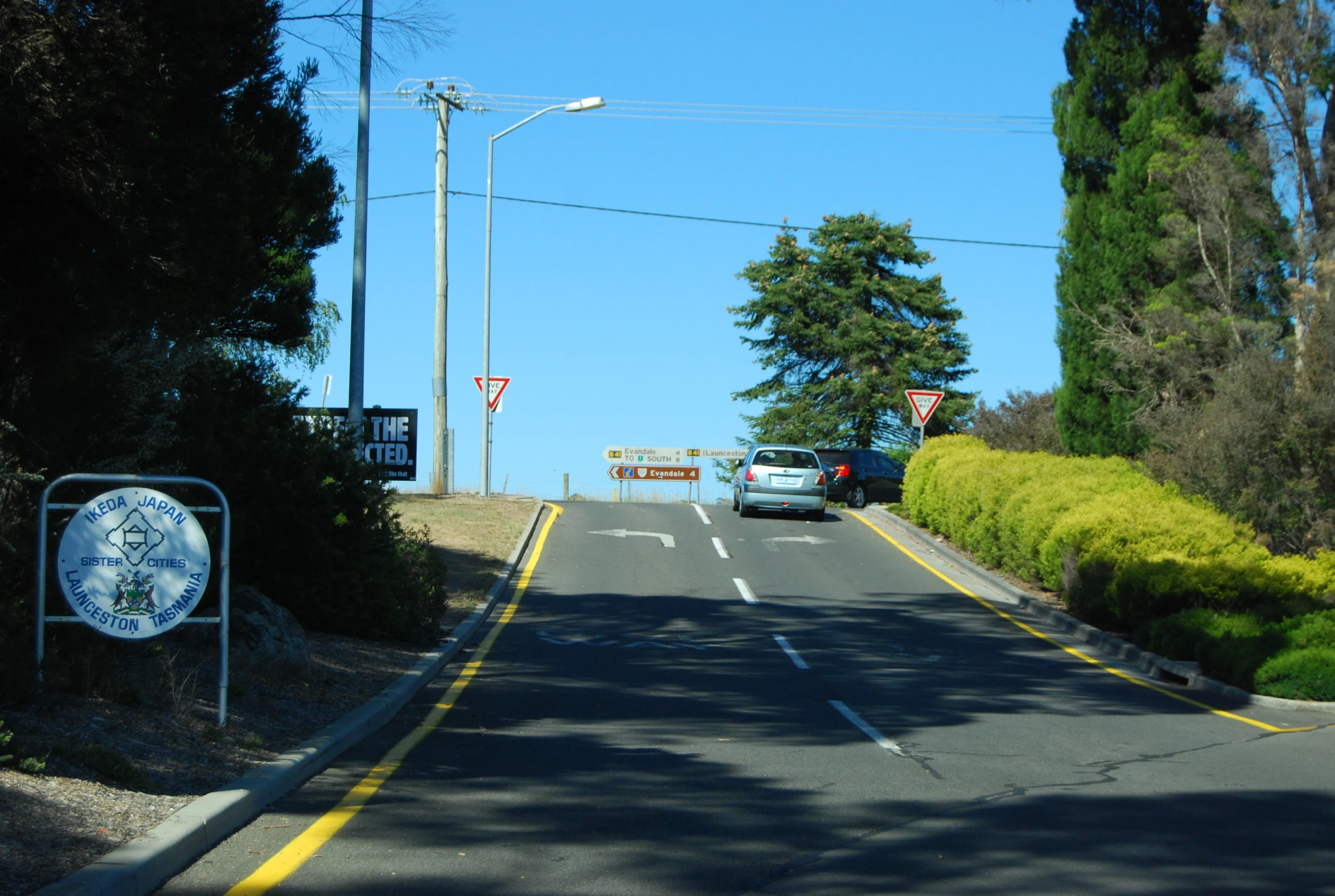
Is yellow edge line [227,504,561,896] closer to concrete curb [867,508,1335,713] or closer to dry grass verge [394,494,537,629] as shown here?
dry grass verge [394,494,537,629]

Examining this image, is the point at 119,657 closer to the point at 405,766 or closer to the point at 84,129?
the point at 405,766

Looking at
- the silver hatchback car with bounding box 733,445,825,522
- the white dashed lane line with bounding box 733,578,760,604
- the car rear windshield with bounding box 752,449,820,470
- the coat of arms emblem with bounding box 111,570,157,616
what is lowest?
the white dashed lane line with bounding box 733,578,760,604

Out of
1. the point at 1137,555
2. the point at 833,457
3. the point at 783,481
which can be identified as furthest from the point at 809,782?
the point at 833,457

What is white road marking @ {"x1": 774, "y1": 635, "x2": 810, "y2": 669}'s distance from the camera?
1265 centimetres

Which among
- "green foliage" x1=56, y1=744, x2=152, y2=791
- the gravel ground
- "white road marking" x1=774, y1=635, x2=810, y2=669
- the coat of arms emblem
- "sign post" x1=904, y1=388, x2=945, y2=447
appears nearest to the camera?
the gravel ground

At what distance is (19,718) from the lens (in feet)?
22.2

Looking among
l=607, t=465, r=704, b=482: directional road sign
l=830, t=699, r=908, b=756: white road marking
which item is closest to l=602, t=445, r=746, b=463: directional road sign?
l=607, t=465, r=704, b=482: directional road sign

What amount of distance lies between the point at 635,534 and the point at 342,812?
18.7 metres

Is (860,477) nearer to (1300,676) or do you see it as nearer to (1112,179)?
(1112,179)

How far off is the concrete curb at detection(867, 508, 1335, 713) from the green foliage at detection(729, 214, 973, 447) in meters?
28.2

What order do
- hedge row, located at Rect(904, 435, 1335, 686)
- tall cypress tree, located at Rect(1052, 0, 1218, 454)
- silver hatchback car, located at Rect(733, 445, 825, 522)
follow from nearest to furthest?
hedge row, located at Rect(904, 435, 1335, 686)
tall cypress tree, located at Rect(1052, 0, 1218, 454)
silver hatchback car, located at Rect(733, 445, 825, 522)

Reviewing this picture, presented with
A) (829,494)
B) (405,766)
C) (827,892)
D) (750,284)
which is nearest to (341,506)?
(405,766)

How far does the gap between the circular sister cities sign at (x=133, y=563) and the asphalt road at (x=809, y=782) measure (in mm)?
1444

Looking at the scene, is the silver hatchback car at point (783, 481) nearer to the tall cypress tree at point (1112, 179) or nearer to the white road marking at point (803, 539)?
the white road marking at point (803, 539)
